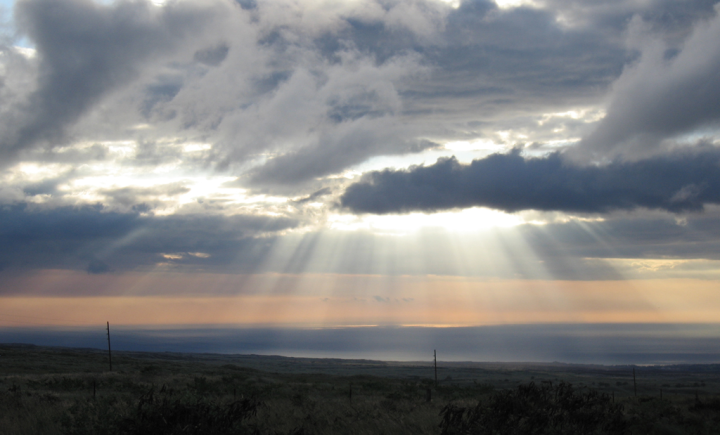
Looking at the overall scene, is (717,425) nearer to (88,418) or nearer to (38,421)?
(88,418)

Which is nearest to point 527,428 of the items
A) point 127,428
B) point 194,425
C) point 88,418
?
point 194,425

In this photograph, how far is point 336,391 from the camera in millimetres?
42125

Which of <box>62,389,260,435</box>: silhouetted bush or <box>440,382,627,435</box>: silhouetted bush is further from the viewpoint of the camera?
<box>440,382,627,435</box>: silhouetted bush

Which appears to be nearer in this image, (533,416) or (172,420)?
(172,420)

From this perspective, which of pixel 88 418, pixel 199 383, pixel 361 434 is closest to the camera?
pixel 88 418

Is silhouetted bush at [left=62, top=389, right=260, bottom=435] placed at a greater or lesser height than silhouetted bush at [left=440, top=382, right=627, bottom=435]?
greater

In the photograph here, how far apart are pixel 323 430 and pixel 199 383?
28.4m

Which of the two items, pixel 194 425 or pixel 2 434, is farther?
pixel 2 434

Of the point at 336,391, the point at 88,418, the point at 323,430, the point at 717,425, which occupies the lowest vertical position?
the point at 336,391

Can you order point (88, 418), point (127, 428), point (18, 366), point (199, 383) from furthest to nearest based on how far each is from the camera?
point (18, 366) < point (199, 383) < point (88, 418) < point (127, 428)

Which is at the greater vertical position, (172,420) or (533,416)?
(172,420)

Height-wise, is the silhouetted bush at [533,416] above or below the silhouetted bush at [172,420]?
below

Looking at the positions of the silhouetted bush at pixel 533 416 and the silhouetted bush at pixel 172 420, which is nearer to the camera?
the silhouetted bush at pixel 172 420

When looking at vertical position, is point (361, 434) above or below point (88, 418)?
below
